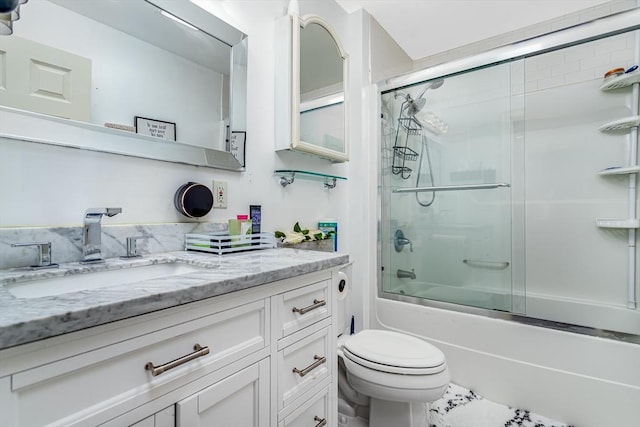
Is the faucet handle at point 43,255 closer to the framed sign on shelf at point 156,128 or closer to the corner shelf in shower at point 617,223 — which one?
the framed sign on shelf at point 156,128

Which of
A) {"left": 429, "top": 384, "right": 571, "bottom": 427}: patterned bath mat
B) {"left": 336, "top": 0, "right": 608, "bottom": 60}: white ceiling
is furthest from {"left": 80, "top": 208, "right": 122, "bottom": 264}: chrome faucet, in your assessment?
{"left": 336, "top": 0, "right": 608, "bottom": 60}: white ceiling

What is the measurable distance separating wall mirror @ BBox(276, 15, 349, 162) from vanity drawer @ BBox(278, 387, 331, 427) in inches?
42.5

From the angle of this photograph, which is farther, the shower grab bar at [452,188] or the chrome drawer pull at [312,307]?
the shower grab bar at [452,188]

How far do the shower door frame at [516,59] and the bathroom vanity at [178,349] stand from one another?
1.13m

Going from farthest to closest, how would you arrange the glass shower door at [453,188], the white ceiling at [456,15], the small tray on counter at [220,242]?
the white ceiling at [456,15], the glass shower door at [453,188], the small tray on counter at [220,242]

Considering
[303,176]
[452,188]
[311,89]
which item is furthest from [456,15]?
[303,176]

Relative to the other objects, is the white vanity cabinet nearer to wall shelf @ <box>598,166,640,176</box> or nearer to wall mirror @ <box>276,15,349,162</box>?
wall mirror @ <box>276,15,349,162</box>

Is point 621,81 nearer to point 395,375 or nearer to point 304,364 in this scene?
point 395,375

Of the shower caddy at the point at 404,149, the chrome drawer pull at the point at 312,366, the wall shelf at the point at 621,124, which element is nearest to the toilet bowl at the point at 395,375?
the chrome drawer pull at the point at 312,366

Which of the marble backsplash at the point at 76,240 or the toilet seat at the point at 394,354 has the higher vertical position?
the marble backsplash at the point at 76,240

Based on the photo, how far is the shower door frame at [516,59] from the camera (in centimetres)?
147

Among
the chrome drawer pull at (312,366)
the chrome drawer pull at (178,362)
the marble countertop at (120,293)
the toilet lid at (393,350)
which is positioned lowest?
the toilet lid at (393,350)

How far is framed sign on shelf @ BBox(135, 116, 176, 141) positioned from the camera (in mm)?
1049

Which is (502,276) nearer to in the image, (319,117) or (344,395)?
(344,395)
